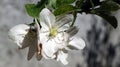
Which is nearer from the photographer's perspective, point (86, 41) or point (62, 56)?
point (62, 56)

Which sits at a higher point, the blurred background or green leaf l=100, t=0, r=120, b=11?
green leaf l=100, t=0, r=120, b=11

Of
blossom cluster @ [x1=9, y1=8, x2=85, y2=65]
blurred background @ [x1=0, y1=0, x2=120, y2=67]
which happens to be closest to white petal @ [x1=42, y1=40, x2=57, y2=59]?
blossom cluster @ [x1=9, y1=8, x2=85, y2=65]

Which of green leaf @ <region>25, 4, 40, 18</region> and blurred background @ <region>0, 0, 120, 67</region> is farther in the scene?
blurred background @ <region>0, 0, 120, 67</region>

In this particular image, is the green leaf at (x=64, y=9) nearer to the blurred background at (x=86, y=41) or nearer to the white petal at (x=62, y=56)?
the white petal at (x=62, y=56)

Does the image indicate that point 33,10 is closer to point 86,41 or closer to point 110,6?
point 110,6

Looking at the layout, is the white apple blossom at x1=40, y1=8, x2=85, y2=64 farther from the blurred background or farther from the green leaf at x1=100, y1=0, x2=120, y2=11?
the blurred background

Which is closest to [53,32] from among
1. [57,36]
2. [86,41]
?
[57,36]
